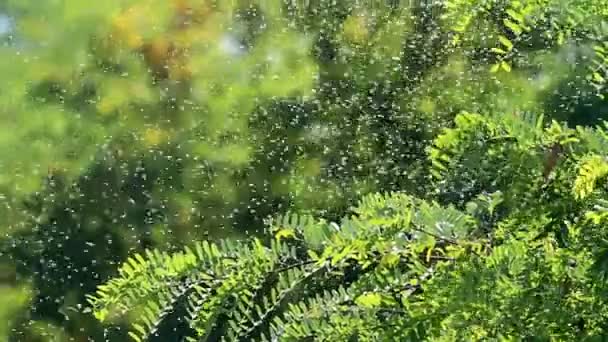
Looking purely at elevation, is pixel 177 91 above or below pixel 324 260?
above

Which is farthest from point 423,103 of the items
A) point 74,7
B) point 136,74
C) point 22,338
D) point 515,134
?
→ point 515,134

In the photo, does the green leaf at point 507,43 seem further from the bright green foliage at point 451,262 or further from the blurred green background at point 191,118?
the blurred green background at point 191,118

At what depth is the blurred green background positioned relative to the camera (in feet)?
17.1

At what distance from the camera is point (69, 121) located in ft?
18.5

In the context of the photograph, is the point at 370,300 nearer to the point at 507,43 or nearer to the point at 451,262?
the point at 451,262

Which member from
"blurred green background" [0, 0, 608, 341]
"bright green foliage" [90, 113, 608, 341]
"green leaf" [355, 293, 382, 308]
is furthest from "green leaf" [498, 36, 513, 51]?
"blurred green background" [0, 0, 608, 341]

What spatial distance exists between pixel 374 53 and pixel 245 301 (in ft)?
17.2

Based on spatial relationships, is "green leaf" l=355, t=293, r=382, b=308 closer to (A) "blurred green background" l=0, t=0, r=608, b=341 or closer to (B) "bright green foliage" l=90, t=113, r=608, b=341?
(B) "bright green foliage" l=90, t=113, r=608, b=341

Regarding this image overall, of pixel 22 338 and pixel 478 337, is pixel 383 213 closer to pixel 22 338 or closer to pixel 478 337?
pixel 478 337

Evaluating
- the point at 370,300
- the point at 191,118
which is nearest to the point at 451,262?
the point at 370,300

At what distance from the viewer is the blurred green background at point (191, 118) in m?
5.22

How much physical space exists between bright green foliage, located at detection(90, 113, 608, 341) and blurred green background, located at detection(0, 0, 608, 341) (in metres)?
4.27

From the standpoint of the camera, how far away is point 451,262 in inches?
20.8

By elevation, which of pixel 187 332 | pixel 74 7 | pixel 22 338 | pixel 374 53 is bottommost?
pixel 187 332
